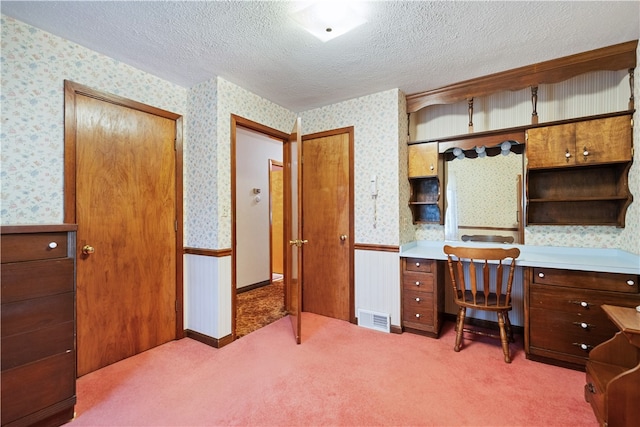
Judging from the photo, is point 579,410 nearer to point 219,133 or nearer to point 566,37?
point 566,37

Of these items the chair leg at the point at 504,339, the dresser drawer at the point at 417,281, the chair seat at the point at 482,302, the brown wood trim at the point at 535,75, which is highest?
the brown wood trim at the point at 535,75

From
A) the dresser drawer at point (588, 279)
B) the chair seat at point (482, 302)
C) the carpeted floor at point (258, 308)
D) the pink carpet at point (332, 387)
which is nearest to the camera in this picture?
the pink carpet at point (332, 387)

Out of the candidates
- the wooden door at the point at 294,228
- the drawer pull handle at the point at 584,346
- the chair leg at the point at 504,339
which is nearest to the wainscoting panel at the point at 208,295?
the wooden door at the point at 294,228

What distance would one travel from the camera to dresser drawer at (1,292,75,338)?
54.8 inches

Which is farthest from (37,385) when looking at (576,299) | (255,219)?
(576,299)

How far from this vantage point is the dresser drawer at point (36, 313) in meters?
1.39

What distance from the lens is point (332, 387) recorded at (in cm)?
190

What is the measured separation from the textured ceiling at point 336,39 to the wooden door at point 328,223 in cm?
79

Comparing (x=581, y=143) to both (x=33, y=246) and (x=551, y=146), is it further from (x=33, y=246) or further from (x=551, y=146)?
(x=33, y=246)

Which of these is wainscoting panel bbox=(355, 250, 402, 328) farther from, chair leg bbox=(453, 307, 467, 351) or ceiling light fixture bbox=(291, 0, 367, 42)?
ceiling light fixture bbox=(291, 0, 367, 42)

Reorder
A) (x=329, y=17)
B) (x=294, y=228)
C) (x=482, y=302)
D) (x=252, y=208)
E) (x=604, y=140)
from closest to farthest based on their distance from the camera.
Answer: (x=329, y=17) → (x=604, y=140) → (x=482, y=302) → (x=294, y=228) → (x=252, y=208)

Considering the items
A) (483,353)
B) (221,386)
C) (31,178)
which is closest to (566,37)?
(483,353)

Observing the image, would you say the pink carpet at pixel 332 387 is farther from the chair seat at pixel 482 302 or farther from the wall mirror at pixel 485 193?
the wall mirror at pixel 485 193

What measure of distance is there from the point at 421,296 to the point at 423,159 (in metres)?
1.36
